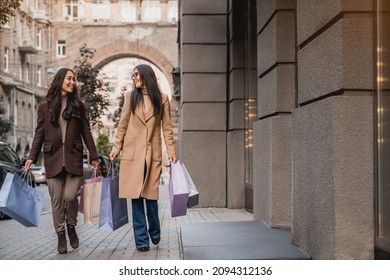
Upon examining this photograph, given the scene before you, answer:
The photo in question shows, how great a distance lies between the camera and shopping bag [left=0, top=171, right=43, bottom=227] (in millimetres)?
6699

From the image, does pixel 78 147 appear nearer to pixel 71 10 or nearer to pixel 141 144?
pixel 141 144

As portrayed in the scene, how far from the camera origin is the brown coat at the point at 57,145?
7.36 metres

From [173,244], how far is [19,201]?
Result: 198 cm

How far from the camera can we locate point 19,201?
22.5 feet

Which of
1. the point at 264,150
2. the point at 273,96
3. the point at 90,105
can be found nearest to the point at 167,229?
the point at 264,150

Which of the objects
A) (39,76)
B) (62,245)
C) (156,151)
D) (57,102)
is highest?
(39,76)

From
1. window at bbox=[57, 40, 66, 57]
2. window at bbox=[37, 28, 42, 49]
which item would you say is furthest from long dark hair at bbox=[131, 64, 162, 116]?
window at bbox=[57, 40, 66, 57]

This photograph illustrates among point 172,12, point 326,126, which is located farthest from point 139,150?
point 172,12

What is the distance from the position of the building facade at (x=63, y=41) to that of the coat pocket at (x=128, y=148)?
Answer: 10848 mm

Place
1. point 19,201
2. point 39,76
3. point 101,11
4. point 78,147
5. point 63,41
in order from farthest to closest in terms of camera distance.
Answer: point 101,11 → point 63,41 → point 39,76 → point 78,147 → point 19,201

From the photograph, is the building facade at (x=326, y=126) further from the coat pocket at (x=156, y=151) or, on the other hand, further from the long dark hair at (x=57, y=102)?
the long dark hair at (x=57, y=102)

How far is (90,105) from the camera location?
32094mm

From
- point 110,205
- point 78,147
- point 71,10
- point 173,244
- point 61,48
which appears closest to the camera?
point 110,205

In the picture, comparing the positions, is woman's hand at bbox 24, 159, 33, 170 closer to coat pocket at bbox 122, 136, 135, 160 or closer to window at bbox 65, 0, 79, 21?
coat pocket at bbox 122, 136, 135, 160
